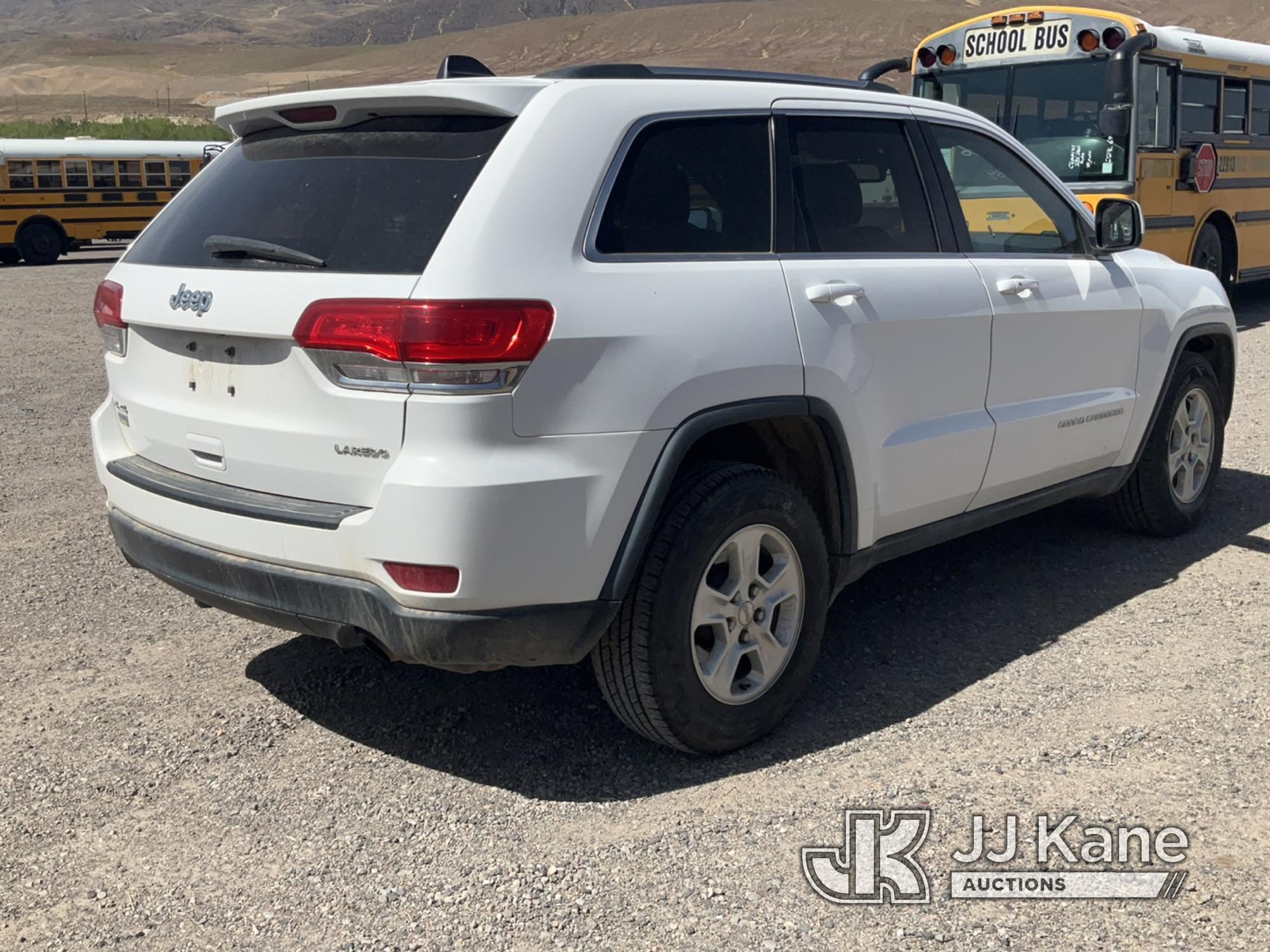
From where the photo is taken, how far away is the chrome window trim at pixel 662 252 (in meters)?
3.40

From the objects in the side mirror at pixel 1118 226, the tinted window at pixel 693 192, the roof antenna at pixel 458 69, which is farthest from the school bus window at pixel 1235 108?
the roof antenna at pixel 458 69

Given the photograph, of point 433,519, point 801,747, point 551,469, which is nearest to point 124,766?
point 433,519

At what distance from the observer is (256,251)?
3.46m

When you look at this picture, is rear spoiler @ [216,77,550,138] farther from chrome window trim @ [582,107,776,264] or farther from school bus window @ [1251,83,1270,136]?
school bus window @ [1251,83,1270,136]

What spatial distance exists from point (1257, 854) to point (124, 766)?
2.96 m

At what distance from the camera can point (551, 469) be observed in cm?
322

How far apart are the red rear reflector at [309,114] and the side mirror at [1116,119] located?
8788mm

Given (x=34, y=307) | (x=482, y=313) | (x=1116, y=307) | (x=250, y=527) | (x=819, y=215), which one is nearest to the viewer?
(x=482, y=313)

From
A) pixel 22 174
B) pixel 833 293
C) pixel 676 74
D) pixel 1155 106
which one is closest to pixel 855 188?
pixel 833 293

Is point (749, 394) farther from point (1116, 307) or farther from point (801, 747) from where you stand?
point (1116, 307)

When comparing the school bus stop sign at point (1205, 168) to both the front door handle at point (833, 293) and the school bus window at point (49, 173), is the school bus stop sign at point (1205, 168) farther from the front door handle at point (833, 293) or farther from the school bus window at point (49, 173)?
the school bus window at point (49, 173)

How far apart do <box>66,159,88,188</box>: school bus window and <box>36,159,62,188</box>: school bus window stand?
15 centimetres

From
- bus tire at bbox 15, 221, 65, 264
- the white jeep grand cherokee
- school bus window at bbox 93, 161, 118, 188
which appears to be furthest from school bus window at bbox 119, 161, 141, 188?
the white jeep grand cherokee

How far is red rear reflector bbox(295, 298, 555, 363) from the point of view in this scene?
309cm
